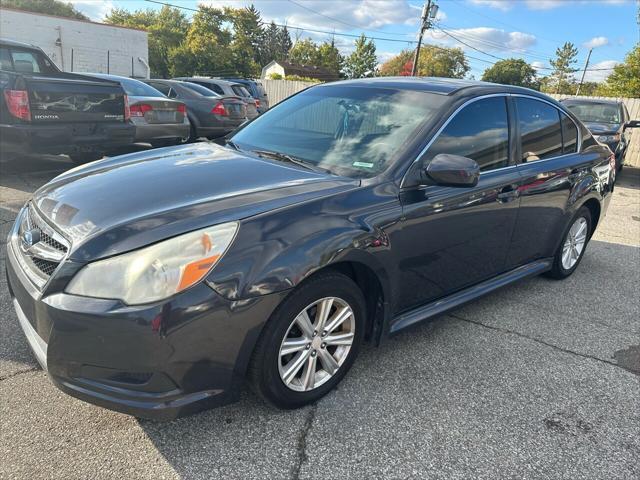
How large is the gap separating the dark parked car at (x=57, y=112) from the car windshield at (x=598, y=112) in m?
10.3

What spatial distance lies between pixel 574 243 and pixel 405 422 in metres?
3.12

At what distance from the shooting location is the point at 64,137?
617 centimetres

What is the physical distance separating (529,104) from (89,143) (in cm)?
543

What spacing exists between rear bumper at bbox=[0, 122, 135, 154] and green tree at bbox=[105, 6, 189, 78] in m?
43.7

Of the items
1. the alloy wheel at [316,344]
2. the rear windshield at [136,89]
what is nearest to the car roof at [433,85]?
the alloy wheel at [316,344]

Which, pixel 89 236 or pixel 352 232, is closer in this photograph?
pixel 89 236

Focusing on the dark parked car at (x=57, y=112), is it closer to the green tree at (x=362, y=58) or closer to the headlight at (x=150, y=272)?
the headlight at (x=150, y=272)

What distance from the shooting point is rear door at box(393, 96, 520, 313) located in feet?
9.25

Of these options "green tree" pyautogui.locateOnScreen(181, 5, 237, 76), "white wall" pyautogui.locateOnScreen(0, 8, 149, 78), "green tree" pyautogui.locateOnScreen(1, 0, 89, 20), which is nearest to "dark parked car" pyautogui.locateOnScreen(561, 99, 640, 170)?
"white wall" pyautogui.locateOnScreen(0, 8, 149, 78)

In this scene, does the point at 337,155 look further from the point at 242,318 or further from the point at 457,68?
the point at 457,68

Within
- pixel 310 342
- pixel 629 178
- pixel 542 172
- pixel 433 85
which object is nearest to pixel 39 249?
pixel 310 342

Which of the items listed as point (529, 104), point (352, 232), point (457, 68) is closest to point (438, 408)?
point (352, 232)

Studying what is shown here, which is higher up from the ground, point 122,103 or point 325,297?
point 122,103

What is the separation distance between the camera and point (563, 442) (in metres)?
2.48
